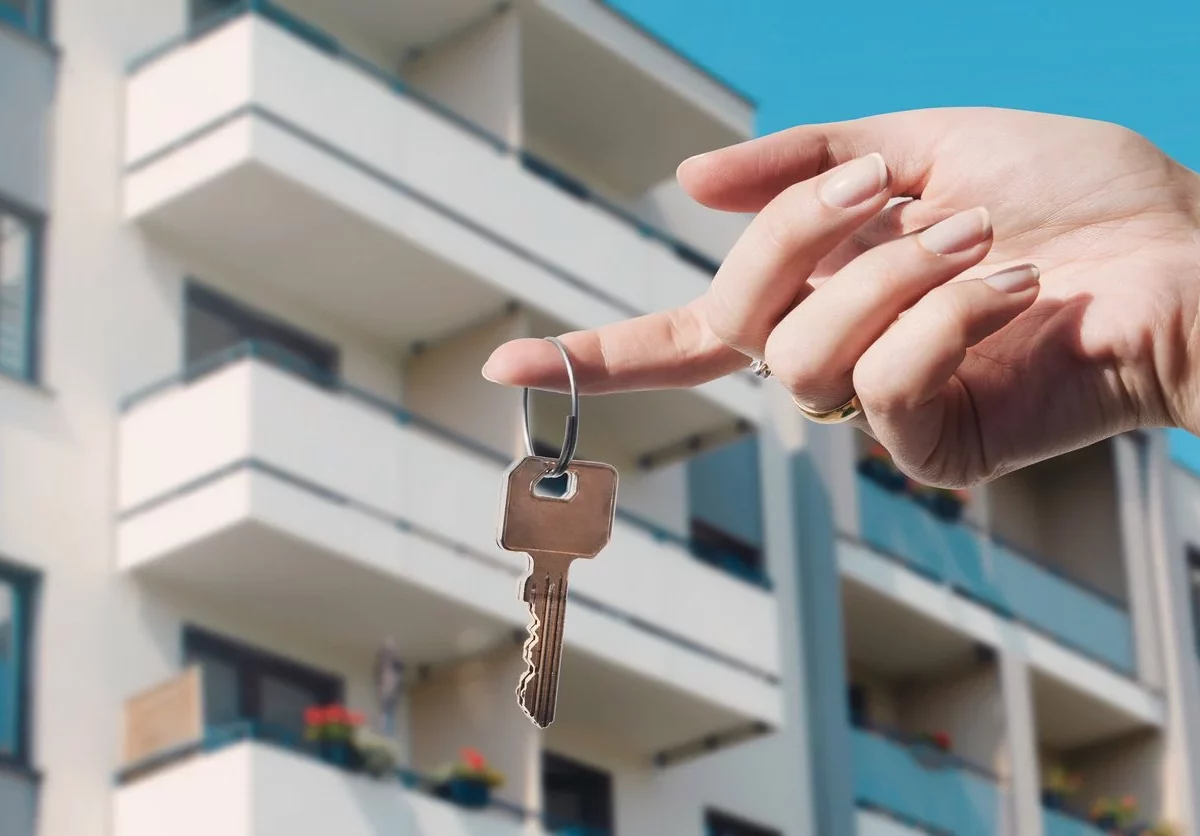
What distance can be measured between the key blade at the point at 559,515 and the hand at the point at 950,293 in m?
0.16

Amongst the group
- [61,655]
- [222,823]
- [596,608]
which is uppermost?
[596,608]

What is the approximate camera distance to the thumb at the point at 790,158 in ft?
12.6

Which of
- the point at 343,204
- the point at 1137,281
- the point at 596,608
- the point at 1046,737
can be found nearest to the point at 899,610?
the point at 1046,737

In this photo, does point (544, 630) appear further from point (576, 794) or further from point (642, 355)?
point (576, 794)

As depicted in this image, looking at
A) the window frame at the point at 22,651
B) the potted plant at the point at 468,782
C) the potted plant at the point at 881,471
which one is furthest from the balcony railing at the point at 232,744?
the potted plant at the point at 881,471

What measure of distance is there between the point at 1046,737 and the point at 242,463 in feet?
50.7

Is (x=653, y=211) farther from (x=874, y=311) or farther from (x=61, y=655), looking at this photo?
(x=874, y=311)

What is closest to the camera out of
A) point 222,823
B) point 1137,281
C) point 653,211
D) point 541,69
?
point 1137,281

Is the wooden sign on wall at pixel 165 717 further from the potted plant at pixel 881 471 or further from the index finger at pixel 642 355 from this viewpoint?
the index finger at pixel 642 355

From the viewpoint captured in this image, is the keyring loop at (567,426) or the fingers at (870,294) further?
the keyring loop at (567,426)

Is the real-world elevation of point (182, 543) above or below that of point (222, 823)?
above

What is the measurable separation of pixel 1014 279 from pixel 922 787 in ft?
71.3

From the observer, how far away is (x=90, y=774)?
671 inches

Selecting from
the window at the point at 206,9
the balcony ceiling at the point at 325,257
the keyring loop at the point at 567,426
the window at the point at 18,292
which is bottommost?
the keyring loop at the point at 567,426
